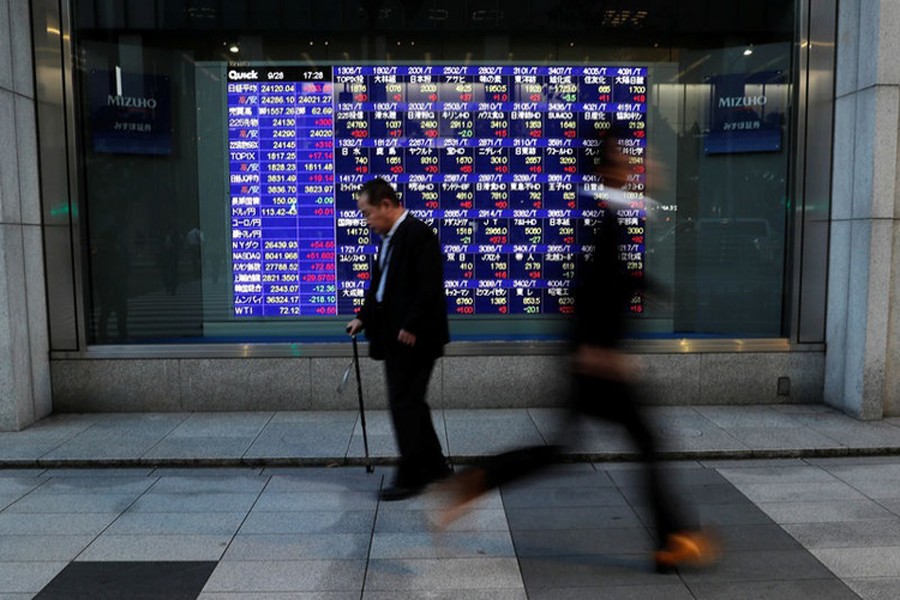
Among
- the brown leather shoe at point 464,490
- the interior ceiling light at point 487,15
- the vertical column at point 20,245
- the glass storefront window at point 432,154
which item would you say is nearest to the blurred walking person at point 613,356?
the brown leather shoe at point 464,490

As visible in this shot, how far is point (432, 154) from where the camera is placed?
7.87m

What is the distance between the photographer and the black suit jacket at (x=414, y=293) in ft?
15.7

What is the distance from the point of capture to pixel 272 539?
4590mm

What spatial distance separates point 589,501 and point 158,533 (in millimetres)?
2775

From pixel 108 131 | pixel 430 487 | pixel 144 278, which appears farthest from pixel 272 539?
pixel 108 131

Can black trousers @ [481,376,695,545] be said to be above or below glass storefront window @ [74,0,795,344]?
below

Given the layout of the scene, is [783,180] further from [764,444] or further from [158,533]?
[158,533]

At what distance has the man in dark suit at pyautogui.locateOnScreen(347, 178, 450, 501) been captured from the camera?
4828 mm

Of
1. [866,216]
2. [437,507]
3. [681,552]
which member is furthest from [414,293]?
[866,216]

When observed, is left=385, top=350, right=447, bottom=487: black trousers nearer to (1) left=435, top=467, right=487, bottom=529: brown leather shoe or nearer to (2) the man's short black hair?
(1) left=435, top=467, right=487, bottom=529: brown leather shoe

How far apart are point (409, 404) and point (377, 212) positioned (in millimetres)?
1259

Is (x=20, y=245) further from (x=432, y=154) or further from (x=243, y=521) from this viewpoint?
(x=432, y=154)

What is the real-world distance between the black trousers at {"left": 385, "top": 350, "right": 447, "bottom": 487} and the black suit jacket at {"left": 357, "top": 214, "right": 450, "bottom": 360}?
64mm

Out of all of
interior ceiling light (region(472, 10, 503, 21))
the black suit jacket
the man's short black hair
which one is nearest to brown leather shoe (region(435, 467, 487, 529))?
the black suit jacket
